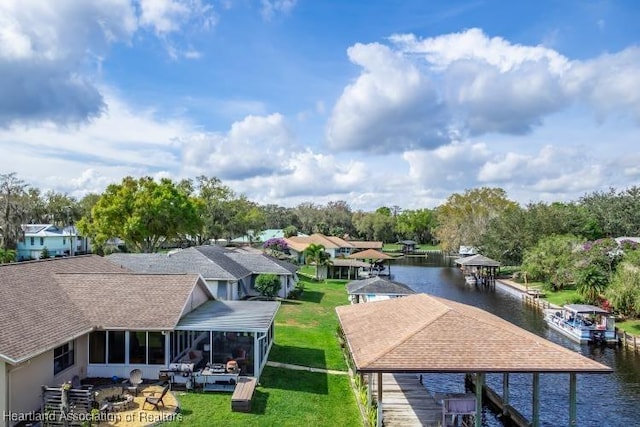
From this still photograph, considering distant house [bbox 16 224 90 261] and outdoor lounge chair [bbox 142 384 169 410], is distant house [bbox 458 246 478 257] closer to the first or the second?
distant house [bbox 16 224 90 261]

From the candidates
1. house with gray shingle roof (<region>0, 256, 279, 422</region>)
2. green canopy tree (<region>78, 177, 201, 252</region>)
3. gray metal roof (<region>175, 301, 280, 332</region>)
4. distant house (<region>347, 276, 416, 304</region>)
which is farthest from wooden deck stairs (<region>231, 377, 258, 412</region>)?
green canopy tree (<region>78, 177, 201, 252</region>)

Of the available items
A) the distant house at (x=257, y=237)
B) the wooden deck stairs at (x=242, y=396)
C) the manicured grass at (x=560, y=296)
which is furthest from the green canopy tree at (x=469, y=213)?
the wooden deck stairs at (x=242, y=396)

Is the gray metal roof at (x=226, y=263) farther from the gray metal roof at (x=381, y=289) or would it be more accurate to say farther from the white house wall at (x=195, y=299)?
the white house wall at (x=195, y=299)

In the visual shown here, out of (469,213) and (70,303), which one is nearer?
(70,303)

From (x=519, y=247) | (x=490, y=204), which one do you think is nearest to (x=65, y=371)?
(x=519, y=247)

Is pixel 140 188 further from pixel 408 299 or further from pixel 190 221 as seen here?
pixel 408 299

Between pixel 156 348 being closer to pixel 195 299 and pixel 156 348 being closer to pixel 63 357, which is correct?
pixel 63 357

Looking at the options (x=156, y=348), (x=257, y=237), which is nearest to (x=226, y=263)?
(x=156, y=348)
